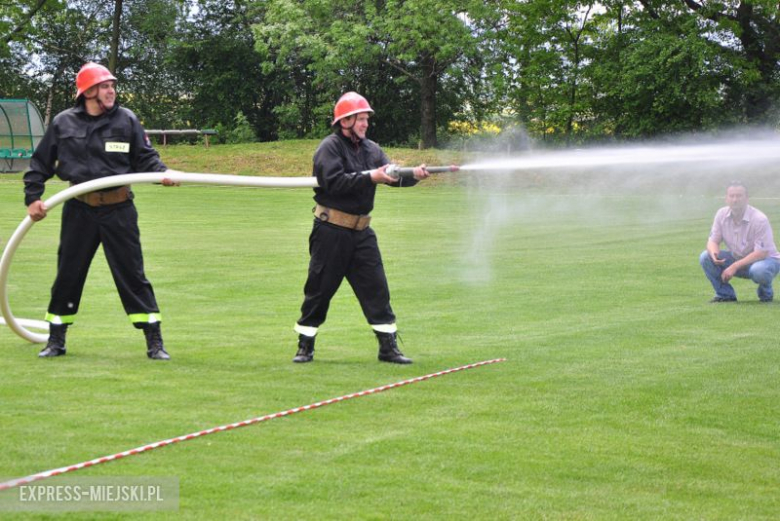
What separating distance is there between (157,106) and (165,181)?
5542 centimetres

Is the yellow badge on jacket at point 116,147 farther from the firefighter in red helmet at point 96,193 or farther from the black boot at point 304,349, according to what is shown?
the black boot at point 304,349

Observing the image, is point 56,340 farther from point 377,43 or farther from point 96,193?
point 377,43

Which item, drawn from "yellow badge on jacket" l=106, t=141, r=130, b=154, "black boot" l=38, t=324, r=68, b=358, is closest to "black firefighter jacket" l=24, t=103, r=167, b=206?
"yellow badge on jacket" l=106, t=141, r=130, b=154

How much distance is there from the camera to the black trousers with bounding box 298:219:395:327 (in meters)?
8.92

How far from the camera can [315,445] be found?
20.3ft

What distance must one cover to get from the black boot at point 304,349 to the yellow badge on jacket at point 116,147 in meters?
1.96

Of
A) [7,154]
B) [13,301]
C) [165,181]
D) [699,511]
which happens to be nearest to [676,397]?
[699,511]

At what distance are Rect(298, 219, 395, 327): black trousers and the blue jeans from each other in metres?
5.23

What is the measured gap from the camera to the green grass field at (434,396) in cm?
538

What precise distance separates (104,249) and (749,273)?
727cm

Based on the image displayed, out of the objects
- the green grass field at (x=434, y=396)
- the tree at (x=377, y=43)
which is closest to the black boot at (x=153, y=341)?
the green grass field at (x=434, y=396)

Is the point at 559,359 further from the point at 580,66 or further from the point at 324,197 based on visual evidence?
the point at 580,66

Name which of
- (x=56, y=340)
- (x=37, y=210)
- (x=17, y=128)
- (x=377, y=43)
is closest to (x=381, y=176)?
(x=37, y=210)

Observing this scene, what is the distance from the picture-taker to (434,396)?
24.8ft
